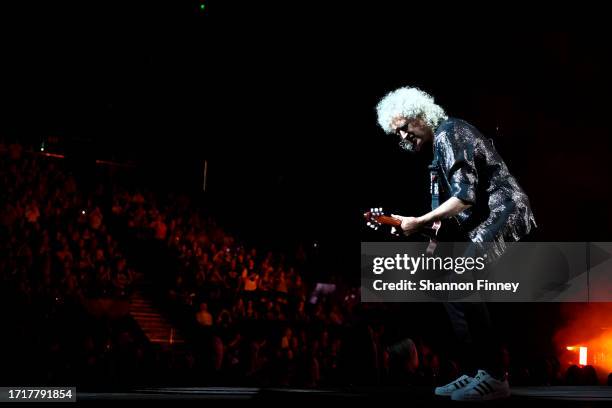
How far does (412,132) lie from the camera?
400cm

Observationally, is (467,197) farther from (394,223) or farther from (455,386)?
(455,386)

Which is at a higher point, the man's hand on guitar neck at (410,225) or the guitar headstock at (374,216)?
the guitar headstock at (374,216)

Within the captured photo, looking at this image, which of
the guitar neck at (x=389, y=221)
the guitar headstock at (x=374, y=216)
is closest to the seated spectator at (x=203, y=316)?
the guitar headstock at (x=374, y=216)

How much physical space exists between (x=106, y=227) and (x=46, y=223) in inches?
74.4

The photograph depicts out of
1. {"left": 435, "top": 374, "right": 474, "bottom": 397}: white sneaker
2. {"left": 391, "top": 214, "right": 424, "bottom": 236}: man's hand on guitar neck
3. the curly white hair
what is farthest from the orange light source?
{"left": 391, "top": 214, "right": 424, "bottom": 236}: man's hand on guitar neck

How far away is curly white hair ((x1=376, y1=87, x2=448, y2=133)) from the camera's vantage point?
395 centimetres

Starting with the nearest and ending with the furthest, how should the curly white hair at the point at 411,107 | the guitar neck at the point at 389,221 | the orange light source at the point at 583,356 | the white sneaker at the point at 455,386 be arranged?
the white sneaker at the point at 455,386
the guitar neck at the point at 389,221
the curly white hair at the point at 411,107
the orange light source at the point at 583,356

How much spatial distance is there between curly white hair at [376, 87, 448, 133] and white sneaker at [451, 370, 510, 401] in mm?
1448

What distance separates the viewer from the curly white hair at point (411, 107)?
3945 mm

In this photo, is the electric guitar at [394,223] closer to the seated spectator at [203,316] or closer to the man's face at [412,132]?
the man's face at [412,132]

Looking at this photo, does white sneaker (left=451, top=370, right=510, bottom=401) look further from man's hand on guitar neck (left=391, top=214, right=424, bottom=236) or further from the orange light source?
the orange light source

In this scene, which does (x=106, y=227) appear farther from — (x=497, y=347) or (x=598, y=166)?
(x=497, y=347)

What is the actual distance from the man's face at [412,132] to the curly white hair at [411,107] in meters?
0.02

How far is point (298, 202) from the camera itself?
18188 mm
